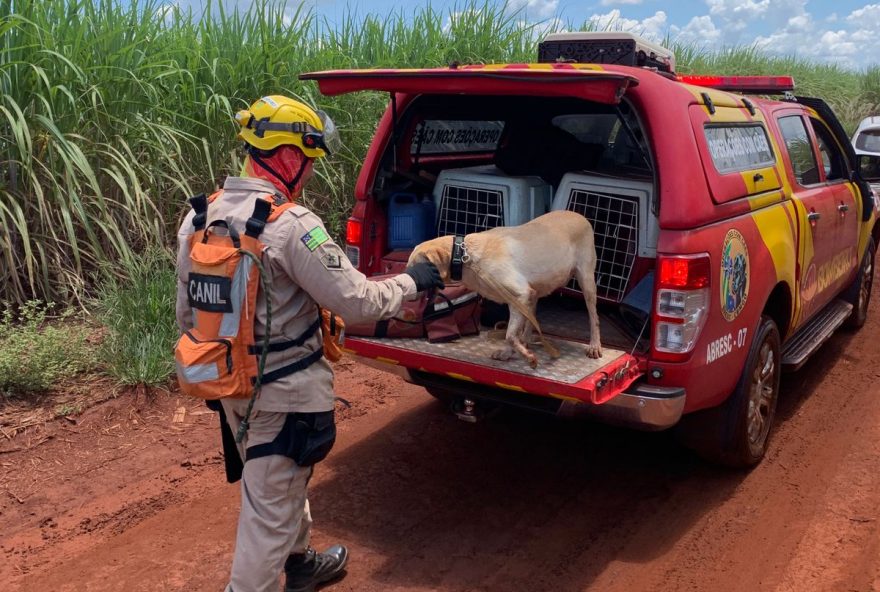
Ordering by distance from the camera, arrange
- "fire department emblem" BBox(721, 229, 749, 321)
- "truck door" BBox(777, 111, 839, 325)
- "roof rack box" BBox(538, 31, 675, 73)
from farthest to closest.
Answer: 1. "roof rack box" BBox(538, 31, 675, 73)
2. "truck door" BBox(777, 111, 839, 325)
3. "fire department emblem" BBox(721, 229, 749, 321)

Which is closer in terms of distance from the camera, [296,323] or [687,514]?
[296,323]

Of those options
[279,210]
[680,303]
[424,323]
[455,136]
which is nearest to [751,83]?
[455,136]

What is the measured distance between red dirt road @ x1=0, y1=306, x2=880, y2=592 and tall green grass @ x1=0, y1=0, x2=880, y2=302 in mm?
1423

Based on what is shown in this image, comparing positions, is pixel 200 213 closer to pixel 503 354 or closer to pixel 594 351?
pixel 503 354

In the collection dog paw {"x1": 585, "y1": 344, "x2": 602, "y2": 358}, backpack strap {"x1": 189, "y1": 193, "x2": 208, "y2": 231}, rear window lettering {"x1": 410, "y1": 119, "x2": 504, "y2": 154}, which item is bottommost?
dog paw {"x1": 585, "y1": 344, "x2": 602, "y2": 358}

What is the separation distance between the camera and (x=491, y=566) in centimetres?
331

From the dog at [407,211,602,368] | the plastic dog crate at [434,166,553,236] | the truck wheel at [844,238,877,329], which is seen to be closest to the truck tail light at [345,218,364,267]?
the plastic dog crate at [434,166,553,236]

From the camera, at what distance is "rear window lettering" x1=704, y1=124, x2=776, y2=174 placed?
364 cm

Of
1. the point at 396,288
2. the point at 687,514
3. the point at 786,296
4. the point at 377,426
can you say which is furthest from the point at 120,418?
the point at 786,296

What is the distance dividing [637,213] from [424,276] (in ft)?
4.51

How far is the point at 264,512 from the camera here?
277 centimetres

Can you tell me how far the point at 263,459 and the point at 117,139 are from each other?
385 centimetres

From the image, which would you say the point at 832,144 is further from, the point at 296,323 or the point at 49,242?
the point at 49,242

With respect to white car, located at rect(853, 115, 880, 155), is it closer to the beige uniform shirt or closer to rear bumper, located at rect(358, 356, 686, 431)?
rear bumper, located at rect(358, 356, 686, 431)
